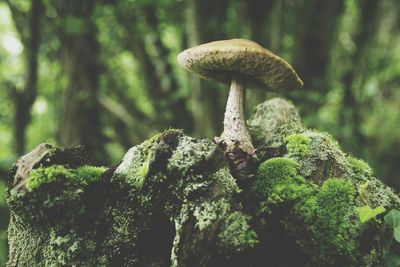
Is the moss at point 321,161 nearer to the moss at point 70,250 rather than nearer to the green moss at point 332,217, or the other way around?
the green moss at point 332,217

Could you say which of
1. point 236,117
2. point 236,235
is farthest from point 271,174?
point 236,117

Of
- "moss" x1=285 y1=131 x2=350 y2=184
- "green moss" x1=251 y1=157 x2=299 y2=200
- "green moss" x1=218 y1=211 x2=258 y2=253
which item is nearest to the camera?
"green moss" x1=218 y1=211 x2=258 y2=253

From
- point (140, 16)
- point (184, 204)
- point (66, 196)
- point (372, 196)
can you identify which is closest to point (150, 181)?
→ point (184, 204)

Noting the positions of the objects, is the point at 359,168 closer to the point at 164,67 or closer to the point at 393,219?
the point at 393,219

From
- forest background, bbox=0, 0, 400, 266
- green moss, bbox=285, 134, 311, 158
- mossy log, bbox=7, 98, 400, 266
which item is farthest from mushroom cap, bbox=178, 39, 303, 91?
forest background, bbox=0, 0, 400, 266


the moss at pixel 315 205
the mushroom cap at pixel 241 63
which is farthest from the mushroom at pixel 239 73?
the moss at pixel 315 205

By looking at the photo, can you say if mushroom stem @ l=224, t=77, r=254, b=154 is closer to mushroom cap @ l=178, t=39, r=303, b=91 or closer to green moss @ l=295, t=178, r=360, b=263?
mushroom cap @ l=178, t=39, r=303, b=91
